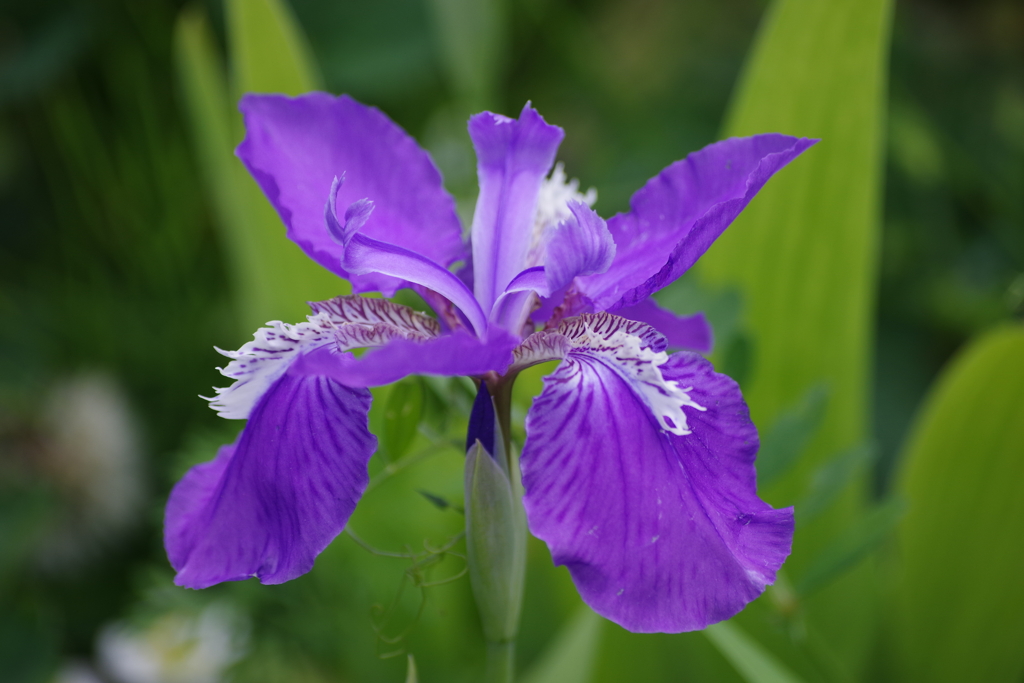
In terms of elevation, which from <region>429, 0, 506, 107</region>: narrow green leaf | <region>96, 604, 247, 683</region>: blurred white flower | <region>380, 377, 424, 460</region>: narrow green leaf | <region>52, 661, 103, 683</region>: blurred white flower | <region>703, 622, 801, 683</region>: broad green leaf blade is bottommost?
<region>52, 661, 103, 683</region>: blurred white flower

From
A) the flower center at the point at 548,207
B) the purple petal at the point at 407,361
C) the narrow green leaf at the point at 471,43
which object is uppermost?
the narrow green leaf at the point at 471,43

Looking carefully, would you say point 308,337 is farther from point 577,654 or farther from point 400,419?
point 577,654

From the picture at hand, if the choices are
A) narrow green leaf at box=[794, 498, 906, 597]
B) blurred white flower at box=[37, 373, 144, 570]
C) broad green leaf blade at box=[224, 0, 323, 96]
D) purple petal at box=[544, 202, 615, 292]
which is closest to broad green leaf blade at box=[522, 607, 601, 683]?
narrow green leaf at box=[794, 498, 906, 597]

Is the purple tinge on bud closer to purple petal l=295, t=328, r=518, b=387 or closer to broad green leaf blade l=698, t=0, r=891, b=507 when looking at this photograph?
purple petal l=295, t=328, r=518, b=387

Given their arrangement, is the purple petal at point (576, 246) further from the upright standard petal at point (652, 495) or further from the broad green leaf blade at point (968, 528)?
the broad green leaf blade at point (968, 528)

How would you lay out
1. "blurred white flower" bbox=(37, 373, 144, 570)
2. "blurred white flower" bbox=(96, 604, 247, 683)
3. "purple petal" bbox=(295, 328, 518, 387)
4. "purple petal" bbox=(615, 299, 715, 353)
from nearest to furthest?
"purple petal" bbox=(295, 328, 518, 387) < "purple petal" bbox=(615, 299, 715, 353) < "blurred white flower" bbox=(96, 604, 247, 683) < "blurred white flower" bbox=(37, 373, 144, 570)

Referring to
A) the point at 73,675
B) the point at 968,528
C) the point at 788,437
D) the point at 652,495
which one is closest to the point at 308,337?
the point at 652,495

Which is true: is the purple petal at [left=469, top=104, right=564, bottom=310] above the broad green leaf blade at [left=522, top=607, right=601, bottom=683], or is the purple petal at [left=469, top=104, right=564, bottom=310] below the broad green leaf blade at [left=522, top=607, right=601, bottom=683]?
above

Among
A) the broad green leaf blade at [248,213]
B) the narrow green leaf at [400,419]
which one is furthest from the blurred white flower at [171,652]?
the narrow green leaf at [400,419]
